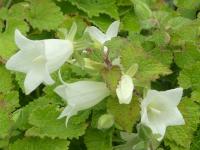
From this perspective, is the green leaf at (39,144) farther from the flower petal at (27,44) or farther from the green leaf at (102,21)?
the green leaf at (102,21)

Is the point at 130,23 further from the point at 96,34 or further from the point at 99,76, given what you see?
the point at 99,76

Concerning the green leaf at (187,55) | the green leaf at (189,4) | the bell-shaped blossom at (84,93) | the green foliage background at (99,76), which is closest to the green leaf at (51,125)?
the green foliage background at (99,76)

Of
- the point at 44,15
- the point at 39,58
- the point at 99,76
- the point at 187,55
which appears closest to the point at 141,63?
the point at 99,76

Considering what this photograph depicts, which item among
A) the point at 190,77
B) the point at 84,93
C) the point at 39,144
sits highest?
the point at 84,93

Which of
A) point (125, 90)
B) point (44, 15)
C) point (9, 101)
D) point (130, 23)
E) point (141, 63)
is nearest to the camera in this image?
point (125, 90)

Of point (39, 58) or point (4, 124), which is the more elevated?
point (39, 58)

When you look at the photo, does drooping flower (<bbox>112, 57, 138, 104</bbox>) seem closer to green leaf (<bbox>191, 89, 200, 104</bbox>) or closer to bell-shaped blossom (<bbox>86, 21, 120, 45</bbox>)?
bell-shaped blossom (<bbox>86, 21, 120, 45</bbox>)
